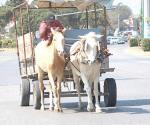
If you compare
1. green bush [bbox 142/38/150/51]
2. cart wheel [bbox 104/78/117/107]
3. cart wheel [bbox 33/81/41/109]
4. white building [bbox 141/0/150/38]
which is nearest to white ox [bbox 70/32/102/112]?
cart wheel [bbox 104/78/117/107]

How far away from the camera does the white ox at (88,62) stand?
13336 mm

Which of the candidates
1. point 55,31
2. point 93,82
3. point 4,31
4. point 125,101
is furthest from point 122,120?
point 4,31

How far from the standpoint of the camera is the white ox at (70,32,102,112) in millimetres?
13336

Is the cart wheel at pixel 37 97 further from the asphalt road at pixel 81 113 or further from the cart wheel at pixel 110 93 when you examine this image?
the cart wheel at pixel 110 93

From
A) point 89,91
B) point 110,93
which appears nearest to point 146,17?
point 110,93

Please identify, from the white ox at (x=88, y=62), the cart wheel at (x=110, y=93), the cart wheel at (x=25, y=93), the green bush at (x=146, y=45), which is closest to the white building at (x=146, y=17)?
the green bush at (x=146, y=45)

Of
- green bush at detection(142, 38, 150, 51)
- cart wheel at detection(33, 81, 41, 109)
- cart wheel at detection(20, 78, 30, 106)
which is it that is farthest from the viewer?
green bush at detection(142, 38, 150, 51)

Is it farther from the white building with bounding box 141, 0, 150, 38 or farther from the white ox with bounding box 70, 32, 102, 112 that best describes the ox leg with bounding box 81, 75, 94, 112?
the white building with bounding box 141, 0, 150, 38

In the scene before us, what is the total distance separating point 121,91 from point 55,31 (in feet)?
19.9

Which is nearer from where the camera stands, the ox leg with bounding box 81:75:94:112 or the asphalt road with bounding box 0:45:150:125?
the asphalt road with bounding box 0:45:150:125

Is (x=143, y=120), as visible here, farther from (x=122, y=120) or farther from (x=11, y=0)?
(x=11, y=0)

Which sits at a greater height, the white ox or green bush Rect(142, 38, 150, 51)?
the white ox

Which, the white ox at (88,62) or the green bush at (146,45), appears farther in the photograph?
the green bush at (146,45)

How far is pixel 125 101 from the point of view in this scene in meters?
16.2
